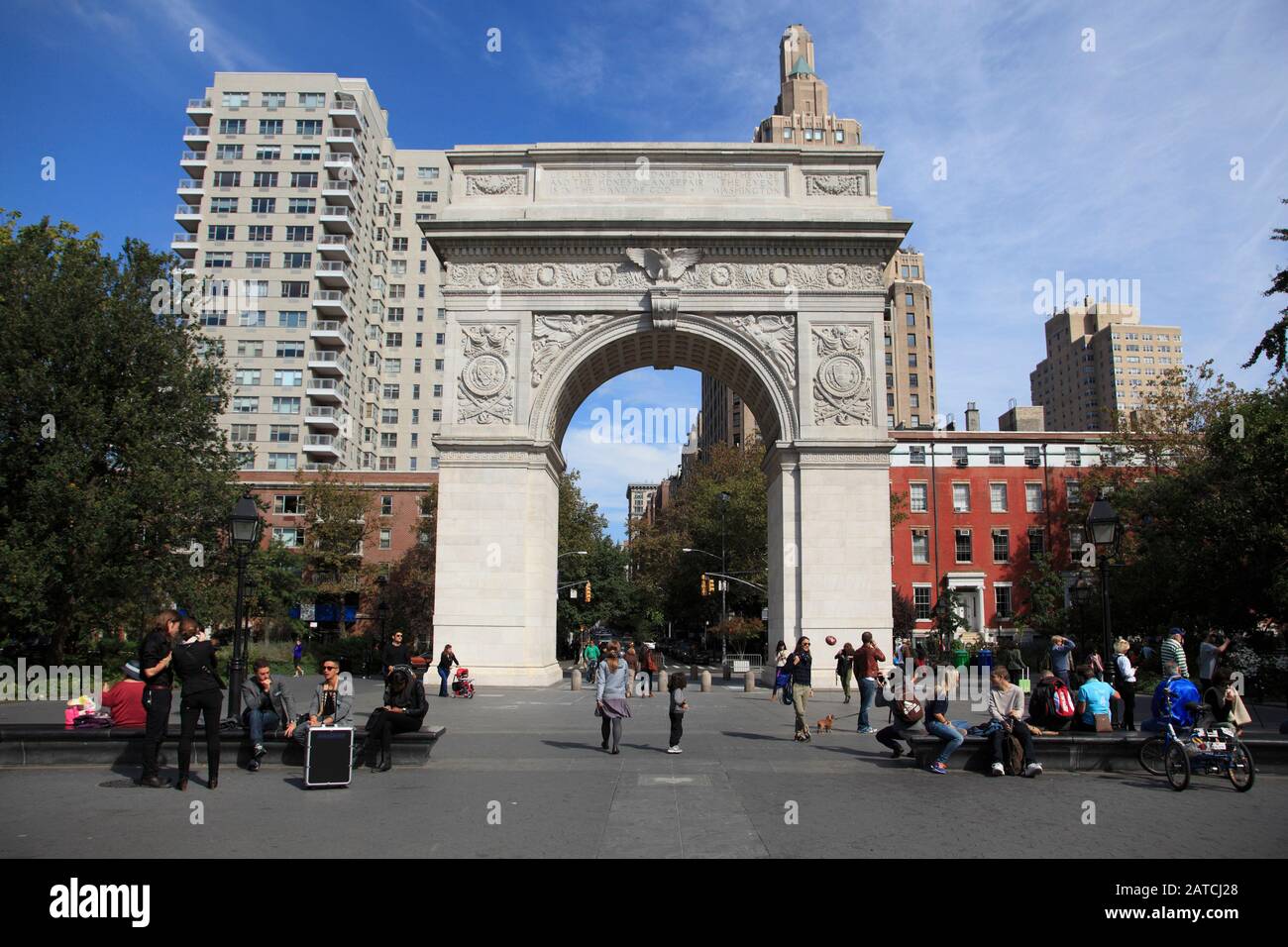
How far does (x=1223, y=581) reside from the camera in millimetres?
28875

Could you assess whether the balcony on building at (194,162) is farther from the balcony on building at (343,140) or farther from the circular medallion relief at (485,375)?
the circular medallion relief at (485,375)

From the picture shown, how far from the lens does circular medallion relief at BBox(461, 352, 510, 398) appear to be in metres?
29.0

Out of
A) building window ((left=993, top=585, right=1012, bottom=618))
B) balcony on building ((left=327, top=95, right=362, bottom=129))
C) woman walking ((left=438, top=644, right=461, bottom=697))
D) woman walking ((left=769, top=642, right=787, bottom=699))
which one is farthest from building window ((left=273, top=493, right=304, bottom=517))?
building window ((left=993, top=585, right=1012, bottom=618))

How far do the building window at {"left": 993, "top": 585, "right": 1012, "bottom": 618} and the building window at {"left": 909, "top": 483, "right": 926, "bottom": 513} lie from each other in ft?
22.2

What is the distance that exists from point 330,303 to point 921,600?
Result: 4713 centimetres

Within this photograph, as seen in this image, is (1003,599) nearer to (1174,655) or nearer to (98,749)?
(1174,655)

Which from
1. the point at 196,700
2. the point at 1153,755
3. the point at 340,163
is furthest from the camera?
the point at 340,163

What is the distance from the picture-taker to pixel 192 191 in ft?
221

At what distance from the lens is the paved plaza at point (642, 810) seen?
7871 mm

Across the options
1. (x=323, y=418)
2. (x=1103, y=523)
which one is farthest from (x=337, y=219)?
(x=1103, y=523)

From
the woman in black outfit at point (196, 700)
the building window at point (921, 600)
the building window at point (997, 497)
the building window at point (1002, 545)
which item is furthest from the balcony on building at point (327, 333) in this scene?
the woman in black outfit at point (196, 700)

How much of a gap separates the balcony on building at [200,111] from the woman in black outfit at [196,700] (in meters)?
70.6

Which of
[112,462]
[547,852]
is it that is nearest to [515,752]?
[547,852]

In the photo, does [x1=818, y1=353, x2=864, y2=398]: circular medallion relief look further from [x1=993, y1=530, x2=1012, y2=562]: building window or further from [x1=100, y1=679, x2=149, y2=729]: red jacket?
[x1=993, y1=530, x2=1012, y2=562]: building window
